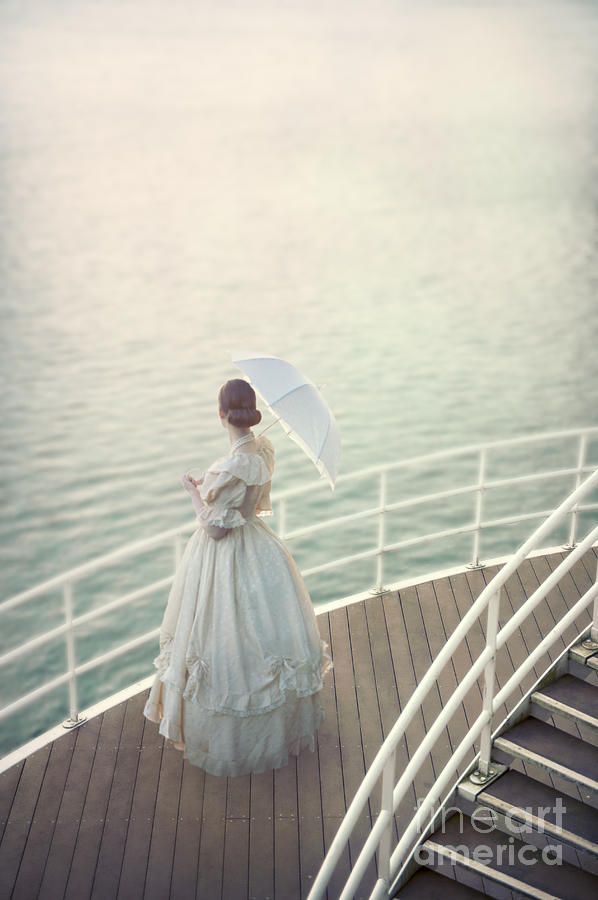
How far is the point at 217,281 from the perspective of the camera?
20.2m

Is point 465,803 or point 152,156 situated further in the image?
point 152,156

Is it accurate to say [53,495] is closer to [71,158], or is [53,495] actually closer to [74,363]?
[74,363]

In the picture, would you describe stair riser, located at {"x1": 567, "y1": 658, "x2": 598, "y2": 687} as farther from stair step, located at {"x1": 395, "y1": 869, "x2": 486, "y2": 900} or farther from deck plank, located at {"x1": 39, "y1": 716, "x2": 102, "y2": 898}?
deck plank, located at {"x1": 39, "y1": 716, "x2": 102, "y2": 898}

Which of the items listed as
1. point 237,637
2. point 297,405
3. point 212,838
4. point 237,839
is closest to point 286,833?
point 237,839

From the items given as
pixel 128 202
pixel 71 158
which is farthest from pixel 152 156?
pixel 128 202

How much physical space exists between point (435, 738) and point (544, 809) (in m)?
0.80

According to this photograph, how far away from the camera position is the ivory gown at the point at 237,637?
4.66 m

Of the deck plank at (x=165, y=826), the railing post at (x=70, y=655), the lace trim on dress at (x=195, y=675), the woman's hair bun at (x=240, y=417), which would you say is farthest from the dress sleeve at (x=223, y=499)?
the deck plank at (x=165, y=826)

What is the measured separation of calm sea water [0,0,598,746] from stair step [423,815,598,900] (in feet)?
18.9

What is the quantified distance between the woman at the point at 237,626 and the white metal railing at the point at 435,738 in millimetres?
900

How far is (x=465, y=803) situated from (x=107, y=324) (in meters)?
14.7

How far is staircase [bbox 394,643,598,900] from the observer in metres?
3.97

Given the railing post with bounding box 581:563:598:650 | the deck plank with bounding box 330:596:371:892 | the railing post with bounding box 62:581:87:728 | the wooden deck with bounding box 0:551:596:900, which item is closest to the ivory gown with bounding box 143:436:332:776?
the wooden deck with bounding box 0:551:596:900

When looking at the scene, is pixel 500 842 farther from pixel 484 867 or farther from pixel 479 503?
pixel 479 503
